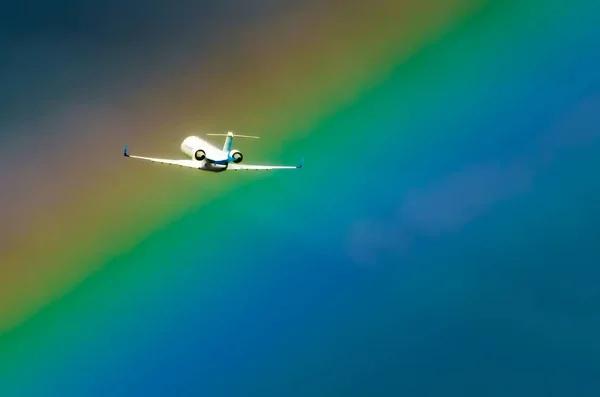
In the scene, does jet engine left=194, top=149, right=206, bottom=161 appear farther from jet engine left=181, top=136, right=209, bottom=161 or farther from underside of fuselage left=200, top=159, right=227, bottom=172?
underside of fuselage left=200, top=159, right=227, bottom=172

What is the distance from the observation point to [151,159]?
54938 millimetres

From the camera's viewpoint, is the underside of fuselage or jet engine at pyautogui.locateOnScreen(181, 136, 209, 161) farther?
jet engine at pyautogui.locateOnScreen(181, 136, 209, 161)

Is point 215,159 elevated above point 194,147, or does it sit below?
below

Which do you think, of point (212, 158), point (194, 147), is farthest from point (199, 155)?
point (194, 147)

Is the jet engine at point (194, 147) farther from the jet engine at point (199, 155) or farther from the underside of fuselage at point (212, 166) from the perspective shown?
the underside of fuselage at point (212, 166)

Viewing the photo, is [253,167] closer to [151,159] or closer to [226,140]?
[226,140]

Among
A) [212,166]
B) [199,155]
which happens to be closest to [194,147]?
[199,155]

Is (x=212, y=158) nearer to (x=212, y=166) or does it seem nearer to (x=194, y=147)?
(x=212, y=166)

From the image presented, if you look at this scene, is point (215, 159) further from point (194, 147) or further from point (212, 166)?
point (194, 147)

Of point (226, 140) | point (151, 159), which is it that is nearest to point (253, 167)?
point (226, 140)

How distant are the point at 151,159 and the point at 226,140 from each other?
24.6 ft

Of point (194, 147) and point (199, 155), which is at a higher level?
point (194, 147)

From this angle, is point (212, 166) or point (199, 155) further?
point (212, 166)

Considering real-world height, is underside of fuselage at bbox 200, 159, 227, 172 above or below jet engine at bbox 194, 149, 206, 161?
below
